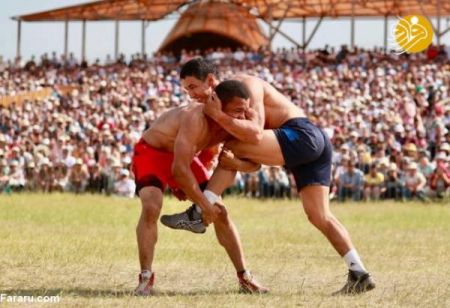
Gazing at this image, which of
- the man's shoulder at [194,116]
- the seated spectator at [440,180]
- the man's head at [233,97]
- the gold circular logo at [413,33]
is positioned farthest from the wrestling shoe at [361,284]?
the gold circular logo at [413,33]

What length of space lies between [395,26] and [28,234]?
72.5 feet

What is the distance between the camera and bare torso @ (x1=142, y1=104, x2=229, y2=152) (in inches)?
308

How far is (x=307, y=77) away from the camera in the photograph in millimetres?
28219

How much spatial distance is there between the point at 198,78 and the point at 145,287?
1518 mm

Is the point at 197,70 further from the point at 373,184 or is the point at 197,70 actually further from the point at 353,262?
the point at 373,184

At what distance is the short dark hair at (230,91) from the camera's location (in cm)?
768

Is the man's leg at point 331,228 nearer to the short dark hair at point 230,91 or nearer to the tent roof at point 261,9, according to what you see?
the short dark hair at point 230,91

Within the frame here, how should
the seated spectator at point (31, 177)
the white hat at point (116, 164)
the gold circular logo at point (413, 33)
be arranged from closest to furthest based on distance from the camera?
the white hat at point (116, 164) < the seated spectator at point (31, 177) < the gold circular logo at point (413, 33)

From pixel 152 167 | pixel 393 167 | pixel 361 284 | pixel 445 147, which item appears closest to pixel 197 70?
pixel 152 167

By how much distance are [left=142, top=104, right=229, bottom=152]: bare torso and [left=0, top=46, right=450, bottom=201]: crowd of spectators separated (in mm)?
12405

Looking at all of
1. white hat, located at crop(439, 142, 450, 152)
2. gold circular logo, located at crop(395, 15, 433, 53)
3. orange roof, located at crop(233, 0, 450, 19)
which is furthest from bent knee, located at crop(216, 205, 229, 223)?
orange roof, located at crop(233, 0, 450, 19)

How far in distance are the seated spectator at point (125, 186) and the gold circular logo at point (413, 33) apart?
422 inches

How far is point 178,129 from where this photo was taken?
810 centimetres

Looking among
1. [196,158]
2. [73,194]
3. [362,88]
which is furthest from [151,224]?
[362,88]
